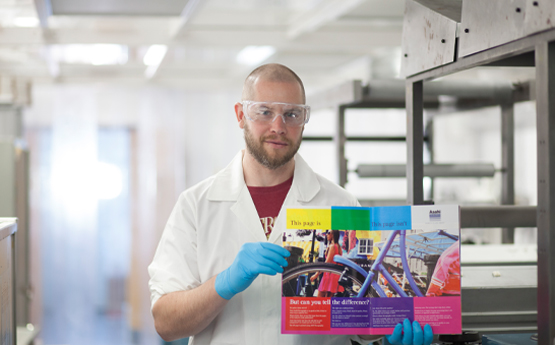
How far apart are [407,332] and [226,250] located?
57 centimetres

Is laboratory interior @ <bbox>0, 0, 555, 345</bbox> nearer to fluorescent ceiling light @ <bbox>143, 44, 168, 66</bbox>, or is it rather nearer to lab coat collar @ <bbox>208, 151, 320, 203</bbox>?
fluorescent ceiling light @ <bbox>143, 44, 168, 66</bbox>

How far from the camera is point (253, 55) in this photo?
3979mm

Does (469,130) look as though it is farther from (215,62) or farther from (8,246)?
(8,246)

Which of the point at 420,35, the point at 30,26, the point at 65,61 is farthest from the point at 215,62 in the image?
the point at 420,35

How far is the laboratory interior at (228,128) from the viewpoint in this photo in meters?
1.32

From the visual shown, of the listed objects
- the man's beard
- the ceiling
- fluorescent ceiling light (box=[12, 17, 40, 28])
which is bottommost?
the man's beard

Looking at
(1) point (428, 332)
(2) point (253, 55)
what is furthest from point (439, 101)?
(2) point (253, 55)

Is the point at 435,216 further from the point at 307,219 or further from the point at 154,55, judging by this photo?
the point at 154,55

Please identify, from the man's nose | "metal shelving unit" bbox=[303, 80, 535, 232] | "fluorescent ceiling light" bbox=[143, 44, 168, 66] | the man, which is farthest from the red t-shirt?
"fluorescent ceiling light" bbox=[143, 44, 168, 66]

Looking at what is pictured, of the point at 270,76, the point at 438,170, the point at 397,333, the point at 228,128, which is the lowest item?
the point at 397,333

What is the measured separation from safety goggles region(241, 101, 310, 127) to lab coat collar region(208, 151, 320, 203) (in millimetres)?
194

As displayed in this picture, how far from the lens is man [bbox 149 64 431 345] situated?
1.44 meters

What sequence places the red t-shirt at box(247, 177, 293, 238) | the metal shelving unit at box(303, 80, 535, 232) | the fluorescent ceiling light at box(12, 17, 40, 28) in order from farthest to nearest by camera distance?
the fluorescent ceiling light at box(12, 17, 40, 28) → the metal shelving unit at box(303, 80, 535, 232) → the red t-shirt at box(247, 177, 293, 238)

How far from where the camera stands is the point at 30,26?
3014 millimetres
